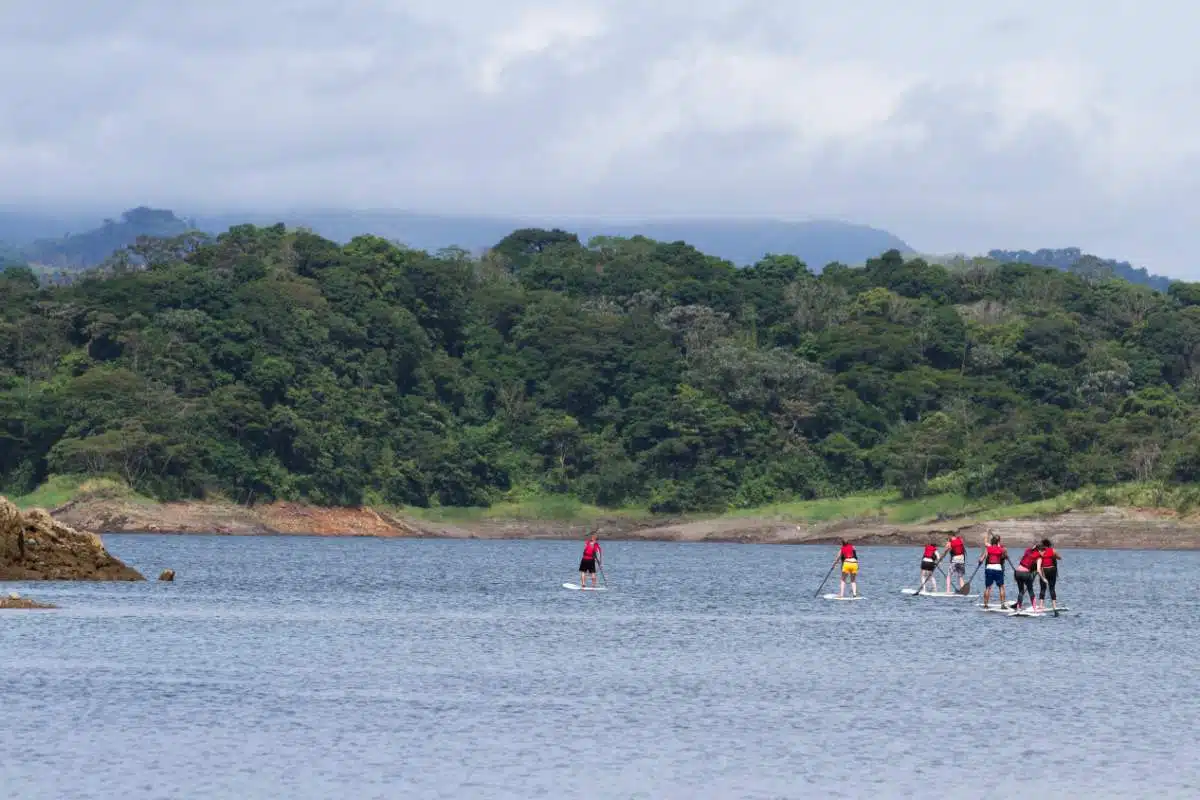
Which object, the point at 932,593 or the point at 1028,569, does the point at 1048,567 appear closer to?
the point at 1028,569

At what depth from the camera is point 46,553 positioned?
7188 cm

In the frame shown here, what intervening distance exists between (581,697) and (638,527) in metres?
123

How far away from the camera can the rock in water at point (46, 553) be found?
68938 mm

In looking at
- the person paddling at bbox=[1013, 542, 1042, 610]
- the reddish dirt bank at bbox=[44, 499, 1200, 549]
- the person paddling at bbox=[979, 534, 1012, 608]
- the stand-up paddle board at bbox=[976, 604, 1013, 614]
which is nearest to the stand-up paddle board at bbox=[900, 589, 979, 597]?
the stand-up paddle board at bbox=[976, 604, 1013, 614]

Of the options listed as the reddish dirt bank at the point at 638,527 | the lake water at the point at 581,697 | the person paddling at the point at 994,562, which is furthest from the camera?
the reddish dirt bank at the point at 638,527

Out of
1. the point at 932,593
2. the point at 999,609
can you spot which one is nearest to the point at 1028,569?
the point at 999,609

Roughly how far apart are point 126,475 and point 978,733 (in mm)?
121310

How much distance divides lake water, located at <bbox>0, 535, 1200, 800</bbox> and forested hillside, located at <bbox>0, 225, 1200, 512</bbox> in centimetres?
7632

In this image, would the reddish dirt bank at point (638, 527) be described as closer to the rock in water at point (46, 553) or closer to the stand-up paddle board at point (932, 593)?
the stand-up paddle board at point (932, 593)

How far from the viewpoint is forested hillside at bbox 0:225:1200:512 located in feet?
503

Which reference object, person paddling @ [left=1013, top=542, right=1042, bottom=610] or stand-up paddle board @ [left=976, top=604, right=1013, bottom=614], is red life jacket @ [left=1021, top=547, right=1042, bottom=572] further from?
stand-up paddle board @ [left=976, top=604, right=1013, bottom=614]

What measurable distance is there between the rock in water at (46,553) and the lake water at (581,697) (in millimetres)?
976

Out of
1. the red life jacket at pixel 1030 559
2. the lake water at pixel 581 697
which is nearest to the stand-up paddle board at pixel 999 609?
the lake water at pixel 581 697

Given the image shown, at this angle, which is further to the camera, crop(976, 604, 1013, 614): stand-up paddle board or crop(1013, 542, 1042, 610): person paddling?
crop(976, 604, 1013, 614): stand-up paddle board
